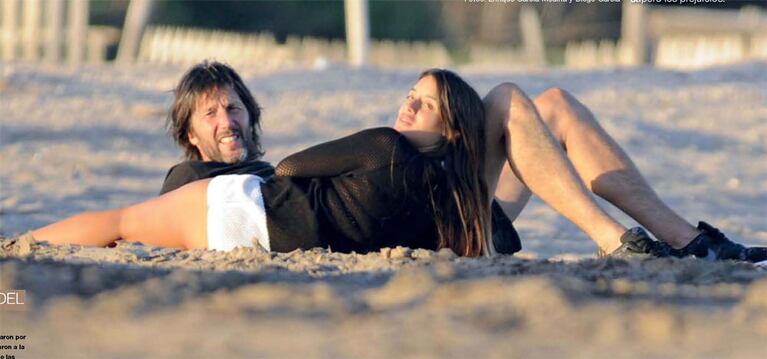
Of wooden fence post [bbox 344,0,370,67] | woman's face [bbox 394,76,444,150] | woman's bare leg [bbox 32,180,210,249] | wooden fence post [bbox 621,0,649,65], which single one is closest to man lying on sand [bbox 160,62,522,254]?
woman's bare leg [bbox 32,180,210,249]

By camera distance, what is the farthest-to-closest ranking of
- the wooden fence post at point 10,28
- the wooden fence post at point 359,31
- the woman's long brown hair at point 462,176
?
1. the wooden fence post at point 10,28
2. the wooden fence post at point 359,31
3. the woman's long brown hair at point 462,176

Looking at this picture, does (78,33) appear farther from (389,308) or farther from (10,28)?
(389,308)

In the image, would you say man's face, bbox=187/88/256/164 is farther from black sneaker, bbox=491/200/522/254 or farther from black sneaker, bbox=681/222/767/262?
black sneaker, bbox=681/222/767/262

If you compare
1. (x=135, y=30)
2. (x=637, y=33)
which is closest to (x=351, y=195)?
(x=637, y=33)

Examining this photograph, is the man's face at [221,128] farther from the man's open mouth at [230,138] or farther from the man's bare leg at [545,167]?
the man's bare leg at [545,167]

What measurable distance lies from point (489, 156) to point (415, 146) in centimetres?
30

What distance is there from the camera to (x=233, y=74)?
568cm

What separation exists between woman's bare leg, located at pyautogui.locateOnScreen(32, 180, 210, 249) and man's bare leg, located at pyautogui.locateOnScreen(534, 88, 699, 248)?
130cm

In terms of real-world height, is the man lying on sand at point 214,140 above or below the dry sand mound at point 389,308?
above

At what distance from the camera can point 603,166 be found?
503 cm

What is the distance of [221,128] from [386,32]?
20.4m

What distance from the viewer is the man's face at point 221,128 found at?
5441 millimetres

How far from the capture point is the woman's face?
15.7ft

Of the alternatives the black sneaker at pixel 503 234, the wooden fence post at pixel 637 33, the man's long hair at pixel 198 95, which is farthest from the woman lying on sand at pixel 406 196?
the wooden fence post at pixel 637 33
